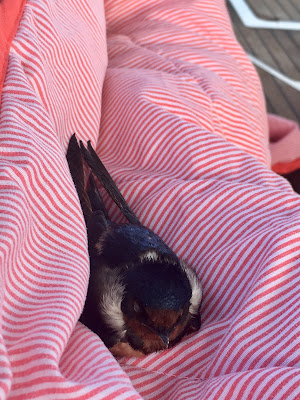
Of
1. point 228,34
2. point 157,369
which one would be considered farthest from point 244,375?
point 228,34

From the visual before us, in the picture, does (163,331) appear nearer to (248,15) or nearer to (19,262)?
(19,262)

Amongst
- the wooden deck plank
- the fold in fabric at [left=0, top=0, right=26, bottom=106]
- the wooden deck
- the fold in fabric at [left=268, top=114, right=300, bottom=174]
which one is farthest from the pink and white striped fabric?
the wooden deck plank

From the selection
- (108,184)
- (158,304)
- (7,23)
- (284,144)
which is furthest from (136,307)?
(284,144)

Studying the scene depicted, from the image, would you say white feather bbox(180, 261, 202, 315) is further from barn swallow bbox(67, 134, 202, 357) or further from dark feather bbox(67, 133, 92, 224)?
dark feather bbox(67, 133, 92, 224)

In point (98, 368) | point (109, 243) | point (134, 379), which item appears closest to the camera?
point (98, 368)

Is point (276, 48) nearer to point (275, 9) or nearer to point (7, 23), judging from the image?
point (275, 9)

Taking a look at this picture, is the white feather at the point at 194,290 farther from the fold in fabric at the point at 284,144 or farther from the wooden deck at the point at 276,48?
the wooden deck at the point at 276,48
